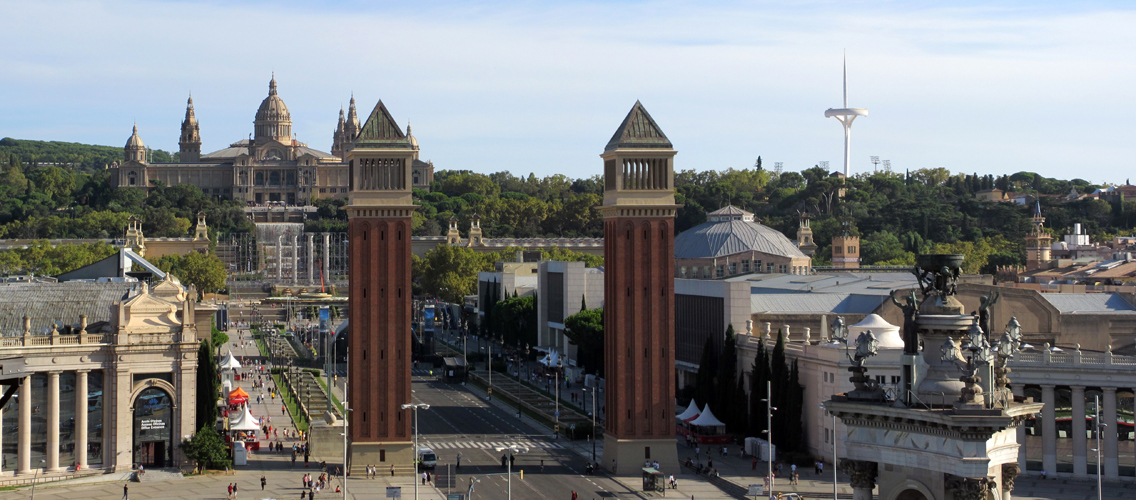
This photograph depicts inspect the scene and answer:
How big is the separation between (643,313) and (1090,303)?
36.9 m

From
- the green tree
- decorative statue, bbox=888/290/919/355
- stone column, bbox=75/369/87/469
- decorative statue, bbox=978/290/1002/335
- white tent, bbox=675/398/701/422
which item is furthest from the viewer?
the green tree

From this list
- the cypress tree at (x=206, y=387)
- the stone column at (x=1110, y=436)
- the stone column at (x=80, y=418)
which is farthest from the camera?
the cypress tree at (x=206, y=387)

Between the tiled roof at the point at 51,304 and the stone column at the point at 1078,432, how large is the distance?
5258cm

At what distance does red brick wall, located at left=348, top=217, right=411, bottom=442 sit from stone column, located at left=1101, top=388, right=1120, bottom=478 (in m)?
38.2

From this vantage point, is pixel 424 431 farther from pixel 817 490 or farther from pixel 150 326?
pixel 817 490

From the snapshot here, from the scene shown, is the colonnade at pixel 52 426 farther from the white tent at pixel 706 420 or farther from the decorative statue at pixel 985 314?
the decorative statue at pixel 985 314

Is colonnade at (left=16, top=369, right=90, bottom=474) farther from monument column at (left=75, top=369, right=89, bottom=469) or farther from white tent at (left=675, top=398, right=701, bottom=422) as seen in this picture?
white tent at (left=675, top=398, right=701, bottom=422)

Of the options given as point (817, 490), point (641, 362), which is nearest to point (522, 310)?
point (641, 362)

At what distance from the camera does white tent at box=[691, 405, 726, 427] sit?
93062 mm

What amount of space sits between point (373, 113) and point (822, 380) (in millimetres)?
30807

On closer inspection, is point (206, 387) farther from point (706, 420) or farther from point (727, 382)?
point (727, 382)

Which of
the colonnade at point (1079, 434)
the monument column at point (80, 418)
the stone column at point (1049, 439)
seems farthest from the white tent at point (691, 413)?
the monument column at point (80, 418)

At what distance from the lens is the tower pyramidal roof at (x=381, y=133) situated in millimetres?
82688

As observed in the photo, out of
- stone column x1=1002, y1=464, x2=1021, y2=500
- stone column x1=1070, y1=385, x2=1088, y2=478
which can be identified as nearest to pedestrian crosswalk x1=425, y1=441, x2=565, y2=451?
stone column x1=1070, y1=385, x2=1088, y2=478
